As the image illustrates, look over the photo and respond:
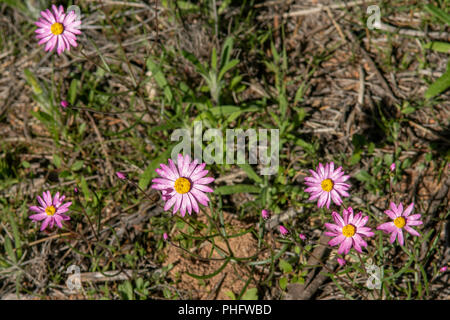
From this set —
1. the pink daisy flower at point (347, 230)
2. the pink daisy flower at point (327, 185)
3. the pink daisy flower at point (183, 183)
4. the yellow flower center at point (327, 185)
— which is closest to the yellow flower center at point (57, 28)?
the pink daisy flower at point (183, 183)

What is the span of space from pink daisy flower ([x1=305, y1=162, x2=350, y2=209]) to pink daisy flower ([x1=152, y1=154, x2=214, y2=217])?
0.72 meters

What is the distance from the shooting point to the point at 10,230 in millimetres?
3521

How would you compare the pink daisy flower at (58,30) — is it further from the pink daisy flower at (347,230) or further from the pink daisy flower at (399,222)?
the pink daisy flower at (399,222)

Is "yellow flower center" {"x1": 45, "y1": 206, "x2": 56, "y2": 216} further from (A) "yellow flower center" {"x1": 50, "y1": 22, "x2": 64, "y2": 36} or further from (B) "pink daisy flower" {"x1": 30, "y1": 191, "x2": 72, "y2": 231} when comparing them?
(A) "yellow flower center" {"x1": 50, "y1": 22, "x2": 64, "y2": 36}

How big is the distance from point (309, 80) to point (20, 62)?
2.99 m

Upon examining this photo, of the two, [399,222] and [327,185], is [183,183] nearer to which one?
[327,185]

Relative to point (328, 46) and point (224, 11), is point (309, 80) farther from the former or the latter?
point (224, 11)

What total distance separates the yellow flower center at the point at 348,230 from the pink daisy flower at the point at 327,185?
0.59ft

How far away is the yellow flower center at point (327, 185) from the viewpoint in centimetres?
266

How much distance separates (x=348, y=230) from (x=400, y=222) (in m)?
0.35

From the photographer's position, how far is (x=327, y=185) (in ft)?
8.75
